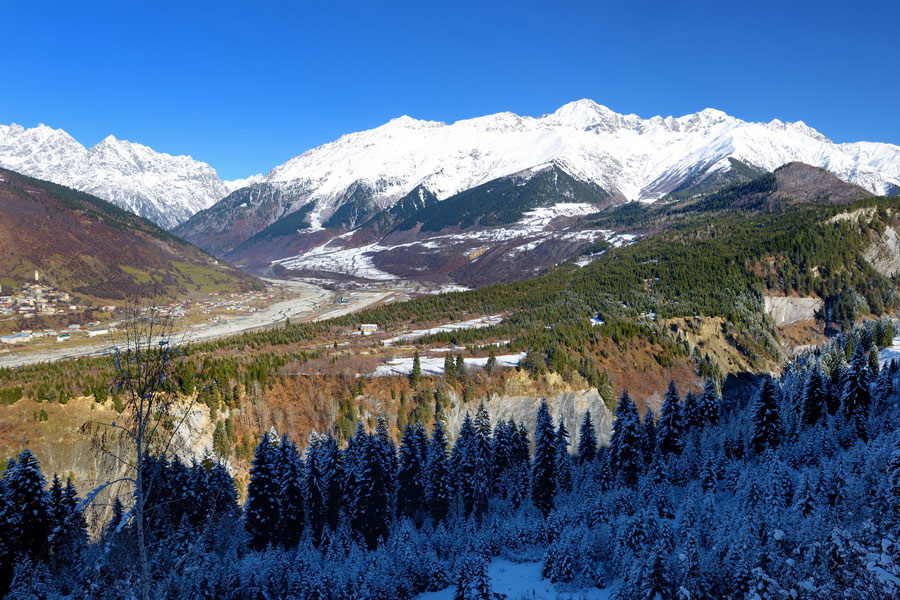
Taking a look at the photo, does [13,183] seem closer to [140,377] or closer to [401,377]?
[401,377]

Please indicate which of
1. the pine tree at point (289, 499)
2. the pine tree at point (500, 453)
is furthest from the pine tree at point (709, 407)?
the pine tree at point (289, 499)

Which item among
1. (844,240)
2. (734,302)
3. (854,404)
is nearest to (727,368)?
(734,302)

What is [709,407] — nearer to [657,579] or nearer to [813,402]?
[813,402]

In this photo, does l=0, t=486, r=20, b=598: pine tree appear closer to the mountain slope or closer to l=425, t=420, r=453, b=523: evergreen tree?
l=425, t=420, r=453, b=523: evergreen tree

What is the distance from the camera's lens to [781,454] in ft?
121

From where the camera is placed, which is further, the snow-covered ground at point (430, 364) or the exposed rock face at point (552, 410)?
the snow-covered ground at point (430, 364)

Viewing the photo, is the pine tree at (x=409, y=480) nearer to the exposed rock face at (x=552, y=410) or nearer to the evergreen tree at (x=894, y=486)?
the exposed rock face at (x=552, y=410)

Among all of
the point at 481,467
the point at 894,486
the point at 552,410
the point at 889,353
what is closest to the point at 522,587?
Answer: the point at 894,486

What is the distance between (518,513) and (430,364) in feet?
99.0

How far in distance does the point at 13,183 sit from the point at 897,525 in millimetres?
269487

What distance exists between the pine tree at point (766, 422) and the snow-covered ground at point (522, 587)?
25.7m

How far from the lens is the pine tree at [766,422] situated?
138 feet

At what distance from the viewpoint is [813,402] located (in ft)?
151

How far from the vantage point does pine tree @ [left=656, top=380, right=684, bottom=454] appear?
47.6m
